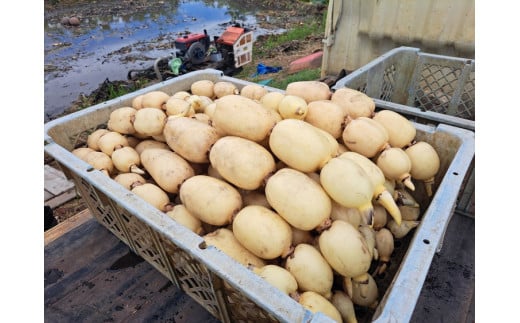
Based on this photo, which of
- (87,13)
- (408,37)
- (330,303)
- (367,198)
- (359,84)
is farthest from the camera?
(87,13)

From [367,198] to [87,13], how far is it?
17252 mm

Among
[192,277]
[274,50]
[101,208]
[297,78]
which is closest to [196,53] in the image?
[297,78]

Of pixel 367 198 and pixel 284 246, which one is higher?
pixel 367 198

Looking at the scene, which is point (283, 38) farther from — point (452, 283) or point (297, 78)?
point (452, 283)

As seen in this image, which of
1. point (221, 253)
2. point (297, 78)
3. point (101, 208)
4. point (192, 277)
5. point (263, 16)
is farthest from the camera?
point (263, 16)

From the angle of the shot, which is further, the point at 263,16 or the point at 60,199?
the point at 263,16

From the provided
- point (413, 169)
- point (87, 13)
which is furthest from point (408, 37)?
point (87, 13)

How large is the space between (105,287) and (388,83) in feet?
8.05

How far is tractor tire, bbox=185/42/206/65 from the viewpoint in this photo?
20.1 ft

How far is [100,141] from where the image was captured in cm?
175

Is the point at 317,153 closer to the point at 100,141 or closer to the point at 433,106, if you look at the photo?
the point at 100,141

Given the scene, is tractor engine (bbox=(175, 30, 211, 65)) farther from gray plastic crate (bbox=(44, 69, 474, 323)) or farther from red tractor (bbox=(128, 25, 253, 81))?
gray plastic crate (bbox=(44, 69, 474, 323))

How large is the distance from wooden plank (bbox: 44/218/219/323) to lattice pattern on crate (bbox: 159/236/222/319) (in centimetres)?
10

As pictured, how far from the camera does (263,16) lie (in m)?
14.2
